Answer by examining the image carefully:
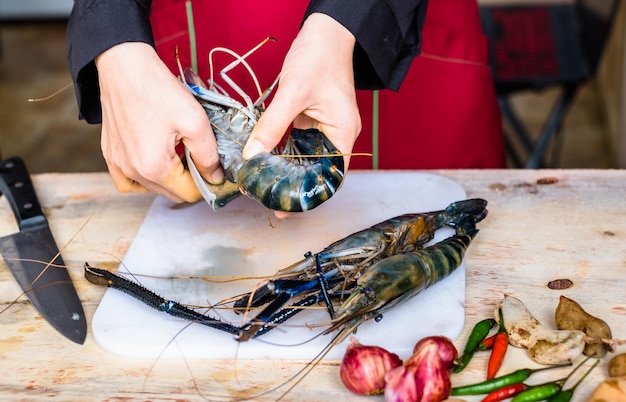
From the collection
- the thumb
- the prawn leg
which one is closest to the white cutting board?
the prawn leg

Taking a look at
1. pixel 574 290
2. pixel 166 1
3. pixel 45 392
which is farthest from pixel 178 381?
pixel 166 1

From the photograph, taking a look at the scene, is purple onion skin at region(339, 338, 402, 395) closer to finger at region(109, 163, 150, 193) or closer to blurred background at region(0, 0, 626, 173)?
finger at region(109, 163, 150, 193)

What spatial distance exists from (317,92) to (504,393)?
569mm

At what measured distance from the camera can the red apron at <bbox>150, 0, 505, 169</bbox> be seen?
1.73 m

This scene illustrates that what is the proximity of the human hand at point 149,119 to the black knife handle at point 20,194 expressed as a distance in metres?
0.28

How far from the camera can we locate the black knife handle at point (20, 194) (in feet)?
4.88

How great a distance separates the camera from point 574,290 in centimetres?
122

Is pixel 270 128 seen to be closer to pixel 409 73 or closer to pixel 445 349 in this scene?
pixel 445 349

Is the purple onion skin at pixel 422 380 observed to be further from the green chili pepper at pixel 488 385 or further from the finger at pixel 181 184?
the finger at pixel 181 184

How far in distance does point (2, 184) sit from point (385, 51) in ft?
2.74

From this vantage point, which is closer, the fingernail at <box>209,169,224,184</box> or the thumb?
the thumb

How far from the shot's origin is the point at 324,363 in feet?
3.59

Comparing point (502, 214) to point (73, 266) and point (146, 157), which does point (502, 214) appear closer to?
point (146, 157)

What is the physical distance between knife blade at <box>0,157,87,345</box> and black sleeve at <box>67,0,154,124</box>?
0.27 meters
